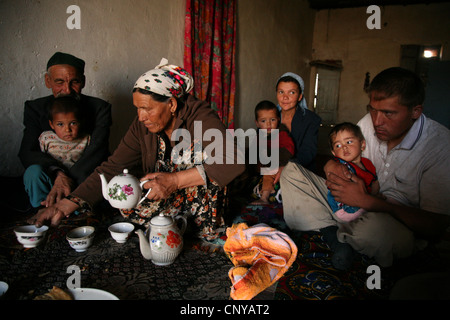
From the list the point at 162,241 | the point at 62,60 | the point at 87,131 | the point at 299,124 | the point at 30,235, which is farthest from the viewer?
the point at 299,124

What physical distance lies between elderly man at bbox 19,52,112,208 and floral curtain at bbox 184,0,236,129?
158 centimetres

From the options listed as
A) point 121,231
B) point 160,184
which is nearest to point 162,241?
point 160,184

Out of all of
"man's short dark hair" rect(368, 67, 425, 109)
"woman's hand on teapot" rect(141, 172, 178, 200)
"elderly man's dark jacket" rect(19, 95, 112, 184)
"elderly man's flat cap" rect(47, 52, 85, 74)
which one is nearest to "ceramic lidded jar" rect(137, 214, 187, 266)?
"woman's hand on teapot" rect(141, 172, 178, 200)

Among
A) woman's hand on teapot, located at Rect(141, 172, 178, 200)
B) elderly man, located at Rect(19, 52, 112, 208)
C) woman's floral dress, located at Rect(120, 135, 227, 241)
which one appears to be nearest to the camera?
woman's hand on teapot, located at Rect(141, 172, 178, 200)

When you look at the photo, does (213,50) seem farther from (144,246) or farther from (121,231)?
(144,246)

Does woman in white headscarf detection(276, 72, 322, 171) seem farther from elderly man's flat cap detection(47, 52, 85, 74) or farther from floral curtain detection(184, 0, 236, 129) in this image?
elderly man's flat cap detection(47, 52, 85, 74)

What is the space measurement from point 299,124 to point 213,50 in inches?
72.5

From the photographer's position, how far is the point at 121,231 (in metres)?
1.77

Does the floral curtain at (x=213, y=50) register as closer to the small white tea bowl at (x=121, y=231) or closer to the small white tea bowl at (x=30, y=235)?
the small white tea bowl at (x=121, y=231)

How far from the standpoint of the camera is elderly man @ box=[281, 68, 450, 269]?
1.54 metres

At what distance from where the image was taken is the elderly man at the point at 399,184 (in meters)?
1.54

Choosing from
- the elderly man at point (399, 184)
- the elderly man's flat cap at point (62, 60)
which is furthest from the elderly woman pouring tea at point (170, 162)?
the elderly man's flat cap at point (62, 60)

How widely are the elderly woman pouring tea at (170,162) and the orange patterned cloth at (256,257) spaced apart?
0.84 feet
